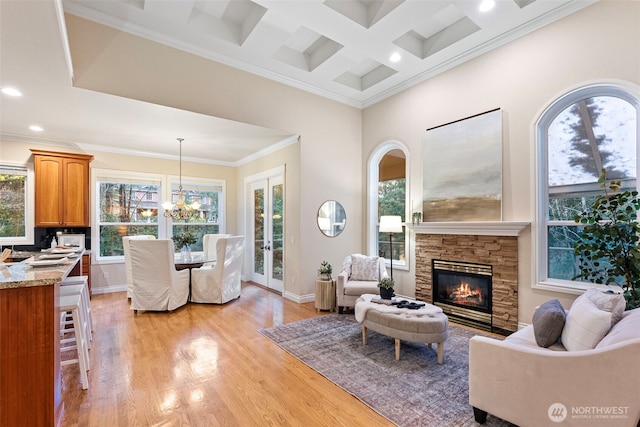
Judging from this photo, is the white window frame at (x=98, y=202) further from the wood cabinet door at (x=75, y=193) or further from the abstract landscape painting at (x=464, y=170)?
the abstract landscape painting at (x=464, y=170)

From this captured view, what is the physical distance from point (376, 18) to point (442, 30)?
1217 mm

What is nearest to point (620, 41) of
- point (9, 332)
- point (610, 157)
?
point (610, 157)

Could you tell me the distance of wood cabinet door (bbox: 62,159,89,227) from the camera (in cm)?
534

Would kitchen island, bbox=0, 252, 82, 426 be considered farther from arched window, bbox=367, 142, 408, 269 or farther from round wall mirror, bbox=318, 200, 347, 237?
arched window, bbox=367, 142, 408, 269

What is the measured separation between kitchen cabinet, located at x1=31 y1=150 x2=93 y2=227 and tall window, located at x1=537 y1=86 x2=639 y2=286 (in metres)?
7.12

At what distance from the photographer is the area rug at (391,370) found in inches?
87.3

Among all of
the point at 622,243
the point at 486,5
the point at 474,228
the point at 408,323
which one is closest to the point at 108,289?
the point at 408,323

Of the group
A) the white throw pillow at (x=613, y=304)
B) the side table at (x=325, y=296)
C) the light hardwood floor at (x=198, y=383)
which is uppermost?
the white throw pillow at (x=613, y=304)

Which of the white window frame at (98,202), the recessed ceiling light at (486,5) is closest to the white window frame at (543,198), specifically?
the recessed ceiling light at (486,5)

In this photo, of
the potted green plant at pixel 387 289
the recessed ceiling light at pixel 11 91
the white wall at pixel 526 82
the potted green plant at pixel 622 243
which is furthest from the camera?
the potted green plant at pixel 387 289

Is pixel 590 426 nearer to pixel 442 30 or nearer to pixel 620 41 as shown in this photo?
pixel 620 41

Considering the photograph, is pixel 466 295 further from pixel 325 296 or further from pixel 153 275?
pixel 153 275

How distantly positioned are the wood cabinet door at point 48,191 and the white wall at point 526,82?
19.9ft

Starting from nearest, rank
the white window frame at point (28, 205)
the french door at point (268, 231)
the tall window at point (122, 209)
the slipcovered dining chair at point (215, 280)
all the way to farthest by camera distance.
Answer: the slipcovered dining chair at point (215, 280), the white window frame at point (28, 205), the tall window at point (122, 209), the french door at point (268, 231)
